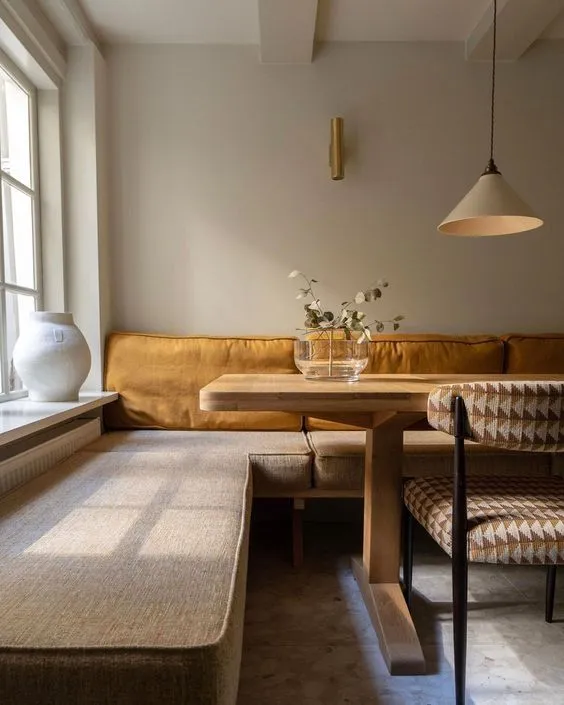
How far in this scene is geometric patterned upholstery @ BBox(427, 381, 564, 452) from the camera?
1.05 m

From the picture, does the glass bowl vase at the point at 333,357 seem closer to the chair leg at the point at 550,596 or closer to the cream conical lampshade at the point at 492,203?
the cream conical lampshade at the point at 492,203

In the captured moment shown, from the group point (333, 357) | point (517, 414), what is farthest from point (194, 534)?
point (333, 357)

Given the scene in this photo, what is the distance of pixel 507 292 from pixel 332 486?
4.86ft

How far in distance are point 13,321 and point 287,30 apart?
5.77 ft

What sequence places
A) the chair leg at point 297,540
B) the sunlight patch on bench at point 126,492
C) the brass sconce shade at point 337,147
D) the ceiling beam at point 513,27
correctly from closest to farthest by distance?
the sunlight patch on bench at point 126,492
the chair leg at point 297,540
the ceiling beam at point 513,27
the brass sconce shade at point 337,147

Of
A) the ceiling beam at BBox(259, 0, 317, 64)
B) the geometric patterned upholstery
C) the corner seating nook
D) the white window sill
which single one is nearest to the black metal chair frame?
the geometric patterned upholstery

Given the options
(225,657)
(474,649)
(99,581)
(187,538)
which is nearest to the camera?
(225,657)

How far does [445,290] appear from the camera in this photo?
8.74ft

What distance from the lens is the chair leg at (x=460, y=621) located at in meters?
1.19

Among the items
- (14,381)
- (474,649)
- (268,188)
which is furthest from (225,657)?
(268,188)

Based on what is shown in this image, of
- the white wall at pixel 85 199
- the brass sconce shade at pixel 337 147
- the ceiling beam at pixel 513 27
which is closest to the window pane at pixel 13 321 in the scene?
the white wall at pixel 85 199

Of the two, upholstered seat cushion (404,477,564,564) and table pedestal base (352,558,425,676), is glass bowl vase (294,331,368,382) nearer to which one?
upholstered seat cushion (404,477,564,564)

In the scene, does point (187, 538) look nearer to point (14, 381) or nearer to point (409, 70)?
point (14, 381)

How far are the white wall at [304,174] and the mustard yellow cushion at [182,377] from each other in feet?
0.85
